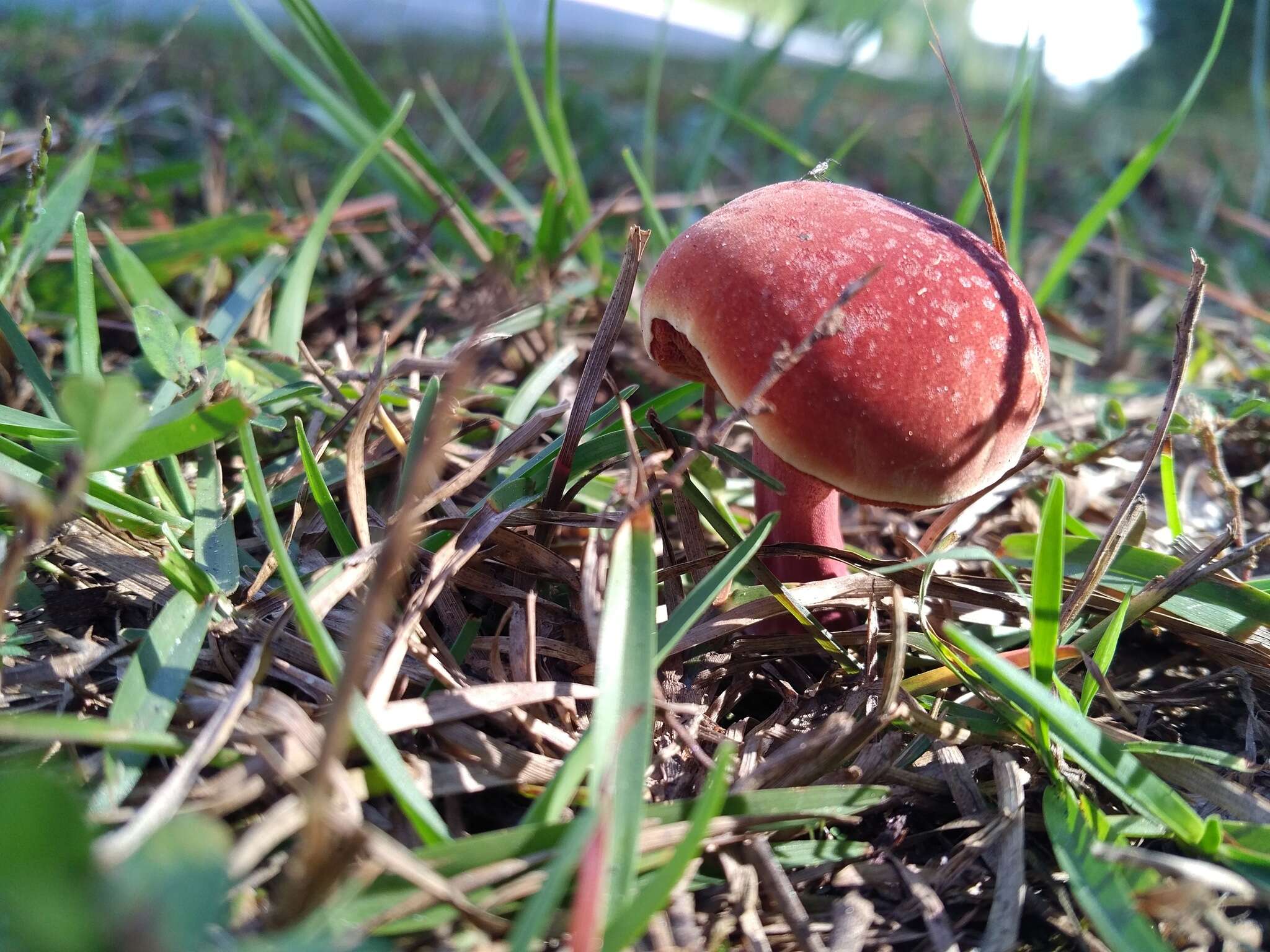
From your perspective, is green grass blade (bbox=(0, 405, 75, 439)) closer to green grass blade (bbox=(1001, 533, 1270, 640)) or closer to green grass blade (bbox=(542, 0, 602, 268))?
green grass blade (bbox=(542, 0, 602, 268))

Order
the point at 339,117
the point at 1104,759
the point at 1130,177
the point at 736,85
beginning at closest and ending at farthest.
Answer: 1. the point at 1104,759
2. the point at 1130,177
3. the point at 339,117
4. the point at 736,85

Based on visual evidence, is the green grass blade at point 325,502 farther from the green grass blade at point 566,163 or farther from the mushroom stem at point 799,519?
the green grass blade at point 566,163

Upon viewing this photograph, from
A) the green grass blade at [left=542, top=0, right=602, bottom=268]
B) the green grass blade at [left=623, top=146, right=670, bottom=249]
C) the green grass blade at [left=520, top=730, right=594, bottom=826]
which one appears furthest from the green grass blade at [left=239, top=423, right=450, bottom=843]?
the green grass blade at [left=542, top=0, right=602, bottom=268]

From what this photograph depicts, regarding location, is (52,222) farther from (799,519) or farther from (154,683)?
(799,519)

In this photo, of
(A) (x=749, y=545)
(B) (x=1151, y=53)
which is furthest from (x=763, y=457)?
(B) (x=1151, y=53)

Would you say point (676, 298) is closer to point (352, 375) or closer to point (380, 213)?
point (352, 375)

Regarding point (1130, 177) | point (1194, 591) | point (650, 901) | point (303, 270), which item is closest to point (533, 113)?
point (303, 270)
